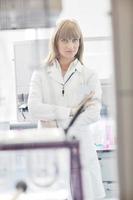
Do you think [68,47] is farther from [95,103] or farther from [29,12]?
[29,12]

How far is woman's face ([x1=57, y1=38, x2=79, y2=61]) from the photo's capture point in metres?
1.26

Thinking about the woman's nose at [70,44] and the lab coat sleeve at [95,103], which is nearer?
the lab coat sleeve at [95,103]

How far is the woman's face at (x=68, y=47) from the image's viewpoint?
1.26m

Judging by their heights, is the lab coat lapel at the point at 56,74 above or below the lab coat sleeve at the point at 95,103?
A: above

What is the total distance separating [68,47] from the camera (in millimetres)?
1256

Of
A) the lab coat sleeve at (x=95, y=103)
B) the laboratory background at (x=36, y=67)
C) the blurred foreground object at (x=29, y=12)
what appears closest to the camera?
the laboratory background at (x=36, y=67)

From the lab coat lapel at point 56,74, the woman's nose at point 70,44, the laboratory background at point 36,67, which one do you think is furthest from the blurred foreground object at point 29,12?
the woman's nose at point 70,44

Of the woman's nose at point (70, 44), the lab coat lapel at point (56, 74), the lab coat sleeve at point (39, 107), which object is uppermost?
the woman's nose at point (70, 44)

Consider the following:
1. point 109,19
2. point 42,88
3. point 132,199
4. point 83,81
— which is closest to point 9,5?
point 109,19

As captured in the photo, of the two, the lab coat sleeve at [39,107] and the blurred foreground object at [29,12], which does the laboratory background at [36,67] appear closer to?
the blurred foreground object at [29,12]

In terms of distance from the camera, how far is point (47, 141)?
0.69m

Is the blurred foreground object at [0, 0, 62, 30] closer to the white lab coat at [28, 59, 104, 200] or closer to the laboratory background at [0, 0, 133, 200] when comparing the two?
the laboratory background at [0, 0, 133, 200]

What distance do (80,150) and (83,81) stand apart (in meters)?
0.67

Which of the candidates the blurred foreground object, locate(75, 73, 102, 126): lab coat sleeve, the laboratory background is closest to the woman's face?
locate(75, 73, 102, 126): lab coat sleeve
